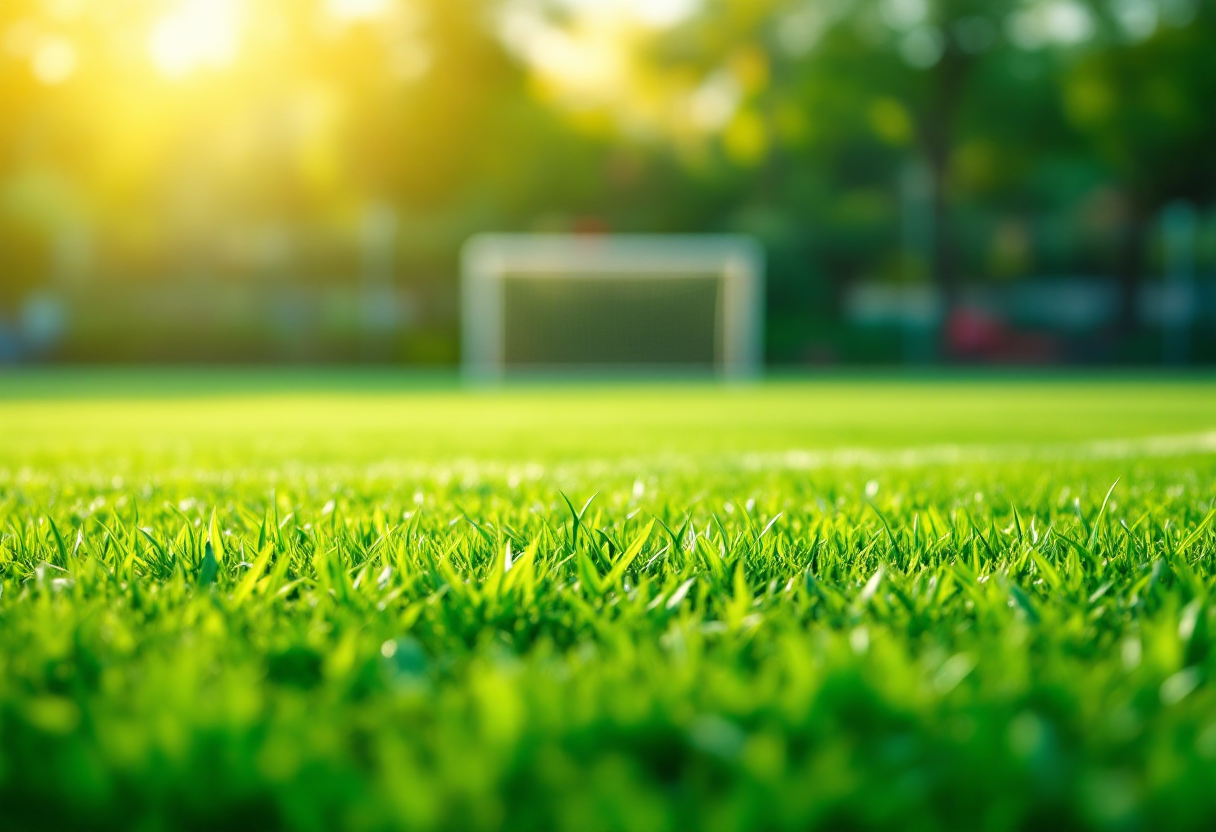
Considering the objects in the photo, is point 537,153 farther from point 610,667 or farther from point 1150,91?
point 610,667

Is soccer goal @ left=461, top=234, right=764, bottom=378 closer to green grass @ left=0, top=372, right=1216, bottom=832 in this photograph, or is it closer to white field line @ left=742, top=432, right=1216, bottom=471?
white field line @ left=742, top=432, right=1216, bottom=471

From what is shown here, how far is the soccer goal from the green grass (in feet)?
65.9

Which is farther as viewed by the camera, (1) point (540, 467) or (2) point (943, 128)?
(2) point (943, 128)

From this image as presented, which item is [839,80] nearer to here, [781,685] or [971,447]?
[971,447]

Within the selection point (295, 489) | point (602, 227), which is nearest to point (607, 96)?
point (602, 227)

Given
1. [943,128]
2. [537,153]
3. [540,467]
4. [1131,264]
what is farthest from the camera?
[537,153]

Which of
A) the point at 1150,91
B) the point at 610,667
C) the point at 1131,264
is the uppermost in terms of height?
the point at 1150,91

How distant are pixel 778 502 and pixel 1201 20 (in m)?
37.2

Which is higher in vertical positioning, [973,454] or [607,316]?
[607,316]

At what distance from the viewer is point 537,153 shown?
3781 centimetres

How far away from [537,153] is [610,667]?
37833 mm

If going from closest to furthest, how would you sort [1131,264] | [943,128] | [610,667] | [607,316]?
[610,667], [607,316], [943,128], [1131,264]

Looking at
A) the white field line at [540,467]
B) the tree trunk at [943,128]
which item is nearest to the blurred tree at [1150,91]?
the tree trunk at [943,128]

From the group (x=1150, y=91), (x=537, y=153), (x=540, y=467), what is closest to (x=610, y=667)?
(x=540, y=467)
